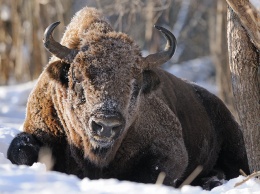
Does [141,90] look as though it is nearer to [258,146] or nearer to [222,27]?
[258,146]

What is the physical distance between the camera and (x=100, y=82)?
21.6ft

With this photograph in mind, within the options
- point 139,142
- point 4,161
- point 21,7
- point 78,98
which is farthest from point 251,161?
point 21,7

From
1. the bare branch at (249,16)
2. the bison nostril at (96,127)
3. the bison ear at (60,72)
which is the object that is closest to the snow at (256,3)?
the bare branch at (249,16)

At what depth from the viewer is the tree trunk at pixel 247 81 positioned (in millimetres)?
6688

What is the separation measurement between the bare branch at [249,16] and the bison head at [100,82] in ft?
3.10

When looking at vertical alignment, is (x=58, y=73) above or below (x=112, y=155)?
above

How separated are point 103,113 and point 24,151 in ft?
4.00

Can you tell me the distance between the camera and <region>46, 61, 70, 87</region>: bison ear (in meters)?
7.00

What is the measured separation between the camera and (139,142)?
739 centimetres

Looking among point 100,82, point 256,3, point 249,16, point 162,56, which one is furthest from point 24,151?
point 256,3

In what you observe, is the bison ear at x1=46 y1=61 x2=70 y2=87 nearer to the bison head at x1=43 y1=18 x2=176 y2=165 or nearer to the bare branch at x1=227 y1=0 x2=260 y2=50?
the bison head at x1=43 y1=18 x2=176 y2=165

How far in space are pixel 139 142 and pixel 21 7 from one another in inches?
559

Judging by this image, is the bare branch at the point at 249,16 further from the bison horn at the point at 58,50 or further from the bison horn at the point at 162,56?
the bison horn at the point at 58,50

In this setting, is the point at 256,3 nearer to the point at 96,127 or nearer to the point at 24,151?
the point at 96,127
